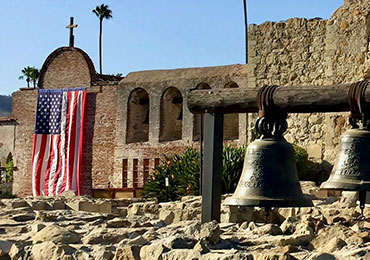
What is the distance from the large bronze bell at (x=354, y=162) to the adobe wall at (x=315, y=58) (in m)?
12.0

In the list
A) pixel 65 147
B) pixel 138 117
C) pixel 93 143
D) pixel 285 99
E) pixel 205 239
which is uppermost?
pixel 138 117

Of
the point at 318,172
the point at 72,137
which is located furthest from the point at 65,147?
the point at 318,172

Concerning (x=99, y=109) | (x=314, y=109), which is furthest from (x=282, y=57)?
(x=314, y=109)

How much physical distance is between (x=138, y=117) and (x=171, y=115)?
1341mm

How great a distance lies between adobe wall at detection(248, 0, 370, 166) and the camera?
58.9ft

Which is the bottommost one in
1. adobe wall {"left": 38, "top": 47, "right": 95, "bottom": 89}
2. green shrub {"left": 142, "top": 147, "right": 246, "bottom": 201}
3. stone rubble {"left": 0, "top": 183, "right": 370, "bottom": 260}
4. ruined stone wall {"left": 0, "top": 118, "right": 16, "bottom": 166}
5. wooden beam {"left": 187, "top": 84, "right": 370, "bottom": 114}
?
stone rubble {"left": 0, "top": 183, "right": 370, "bottom": 260}

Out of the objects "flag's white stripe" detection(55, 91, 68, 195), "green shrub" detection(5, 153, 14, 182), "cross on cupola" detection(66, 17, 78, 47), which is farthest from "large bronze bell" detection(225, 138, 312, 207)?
"green shrub" detection(5, 153, 14, 182)

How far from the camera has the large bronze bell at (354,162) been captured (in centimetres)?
563

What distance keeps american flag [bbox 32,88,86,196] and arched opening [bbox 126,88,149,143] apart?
6.97 ft

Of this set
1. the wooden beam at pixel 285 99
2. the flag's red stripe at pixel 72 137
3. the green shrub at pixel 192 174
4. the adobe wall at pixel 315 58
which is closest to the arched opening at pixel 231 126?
the adobe wall at pixel 315 58

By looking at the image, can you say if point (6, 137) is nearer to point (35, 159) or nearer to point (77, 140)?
point (35, 159)

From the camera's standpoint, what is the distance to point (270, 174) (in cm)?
553

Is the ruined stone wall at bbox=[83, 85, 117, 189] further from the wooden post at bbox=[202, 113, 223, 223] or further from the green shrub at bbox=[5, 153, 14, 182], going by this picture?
the wooden post at bbox=[202, 113, 223, 223]

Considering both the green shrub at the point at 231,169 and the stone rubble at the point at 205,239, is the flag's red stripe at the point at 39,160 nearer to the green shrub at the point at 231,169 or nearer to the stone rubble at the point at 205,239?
the green shrub at the point at 231,169
